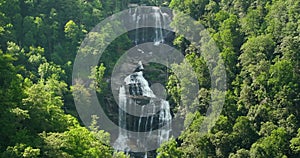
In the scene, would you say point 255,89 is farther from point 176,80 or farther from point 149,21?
point 149,21

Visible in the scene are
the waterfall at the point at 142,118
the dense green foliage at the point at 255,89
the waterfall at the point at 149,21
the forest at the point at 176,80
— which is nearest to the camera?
the forest at the point at 176,80

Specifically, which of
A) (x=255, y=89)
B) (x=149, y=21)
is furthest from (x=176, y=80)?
(x=149, y=21)

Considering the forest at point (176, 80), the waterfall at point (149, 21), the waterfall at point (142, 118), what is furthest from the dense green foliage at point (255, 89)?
the waterfall at point (149, 21)

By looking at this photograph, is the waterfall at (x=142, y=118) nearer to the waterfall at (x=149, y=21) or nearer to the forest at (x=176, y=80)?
the forest at (x=176, y=80)

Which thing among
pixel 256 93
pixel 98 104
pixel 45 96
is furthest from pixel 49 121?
pixel 256 93

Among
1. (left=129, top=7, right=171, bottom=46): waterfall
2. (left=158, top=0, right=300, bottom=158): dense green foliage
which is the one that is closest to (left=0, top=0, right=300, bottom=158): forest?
(left=158, top=0, right=300, bottom=158): dense green foliage

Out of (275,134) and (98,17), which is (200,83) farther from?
(98,17)
